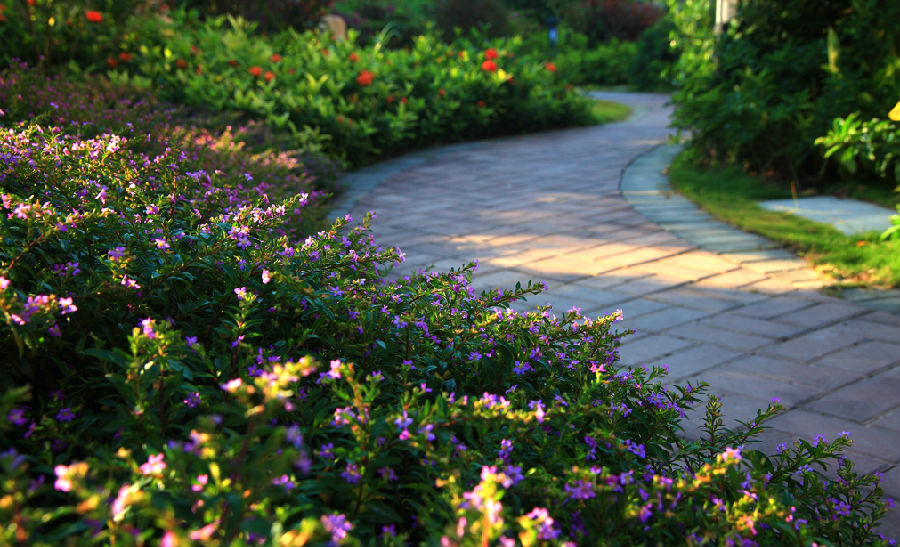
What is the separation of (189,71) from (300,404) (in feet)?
25.7

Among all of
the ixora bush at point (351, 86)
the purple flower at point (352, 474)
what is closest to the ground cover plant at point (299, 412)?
the purple flower at point (352, 474)

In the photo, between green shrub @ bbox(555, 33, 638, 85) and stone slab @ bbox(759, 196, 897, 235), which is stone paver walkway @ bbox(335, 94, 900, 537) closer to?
stone slab @ bbox(759, 196, 897, 235)

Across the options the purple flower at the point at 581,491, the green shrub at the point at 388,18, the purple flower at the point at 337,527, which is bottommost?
the purple flower at the point at 581,491

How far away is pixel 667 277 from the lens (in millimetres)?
4453

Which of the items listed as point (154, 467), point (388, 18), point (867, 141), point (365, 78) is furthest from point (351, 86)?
point (388, 18)

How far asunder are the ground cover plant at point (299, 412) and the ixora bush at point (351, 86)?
553 centimetres

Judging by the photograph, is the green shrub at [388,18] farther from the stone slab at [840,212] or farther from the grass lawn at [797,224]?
the stone slab at [840,212]

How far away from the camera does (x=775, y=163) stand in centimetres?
673

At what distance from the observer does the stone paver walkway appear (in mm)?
3023

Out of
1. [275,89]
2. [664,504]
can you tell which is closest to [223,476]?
[664,504]

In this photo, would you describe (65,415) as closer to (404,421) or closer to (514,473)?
(404,421)

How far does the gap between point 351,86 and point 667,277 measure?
545 cm

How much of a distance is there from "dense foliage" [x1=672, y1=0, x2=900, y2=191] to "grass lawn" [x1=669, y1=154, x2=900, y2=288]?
259mm

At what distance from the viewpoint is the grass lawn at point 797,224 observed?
439 centimetres
